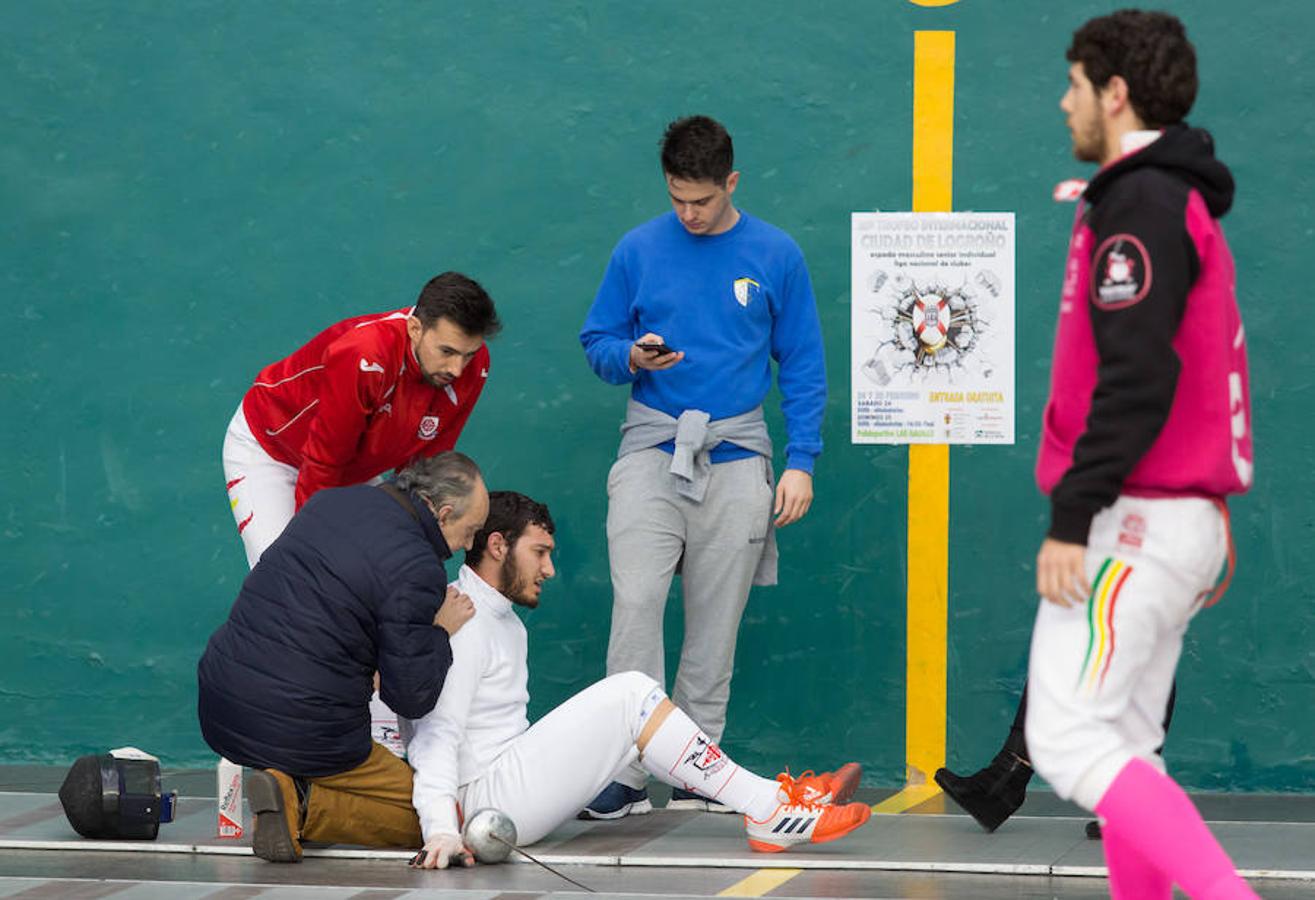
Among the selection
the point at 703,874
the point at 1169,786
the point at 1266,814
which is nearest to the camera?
the point at 1169,786

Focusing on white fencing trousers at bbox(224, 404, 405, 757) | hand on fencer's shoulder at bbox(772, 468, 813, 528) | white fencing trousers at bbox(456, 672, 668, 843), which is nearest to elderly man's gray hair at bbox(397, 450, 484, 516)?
white fencing trousers at bbox(456, 672, 668, 843)

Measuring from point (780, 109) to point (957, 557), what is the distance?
1.53 meters

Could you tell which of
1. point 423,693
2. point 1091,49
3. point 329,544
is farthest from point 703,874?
point 1091,49

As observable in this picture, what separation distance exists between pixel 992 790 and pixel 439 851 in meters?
1.50

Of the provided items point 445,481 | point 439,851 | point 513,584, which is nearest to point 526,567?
point 513,584

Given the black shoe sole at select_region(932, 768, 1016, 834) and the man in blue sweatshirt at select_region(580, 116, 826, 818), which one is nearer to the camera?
the black shoe sole at select_region(932, 768, 1016, 834)

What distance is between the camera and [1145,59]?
11.2 ft

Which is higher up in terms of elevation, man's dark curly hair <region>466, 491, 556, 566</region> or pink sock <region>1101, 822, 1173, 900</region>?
man's dark curly hair <region>466, 491, 556, 566</region>

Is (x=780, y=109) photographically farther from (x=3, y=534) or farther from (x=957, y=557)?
(x=3, y=534)

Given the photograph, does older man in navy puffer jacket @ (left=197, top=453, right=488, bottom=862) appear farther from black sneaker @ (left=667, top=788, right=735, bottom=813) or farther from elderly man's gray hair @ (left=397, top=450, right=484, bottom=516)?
black sneaker @ (left=667, top=788, right=735, bottom=813)

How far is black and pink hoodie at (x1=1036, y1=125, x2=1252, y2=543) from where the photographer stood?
3256 millimetres

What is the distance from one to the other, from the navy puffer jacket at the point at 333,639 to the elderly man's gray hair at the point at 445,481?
5 centimetres

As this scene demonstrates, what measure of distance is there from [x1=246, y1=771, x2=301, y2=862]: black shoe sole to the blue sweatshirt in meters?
1.57

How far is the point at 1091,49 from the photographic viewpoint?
3.44 metres
